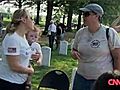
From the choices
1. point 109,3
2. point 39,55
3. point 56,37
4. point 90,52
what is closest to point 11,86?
point 39,55

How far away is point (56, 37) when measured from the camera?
2505 centimetres

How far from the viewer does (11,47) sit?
4.96 m

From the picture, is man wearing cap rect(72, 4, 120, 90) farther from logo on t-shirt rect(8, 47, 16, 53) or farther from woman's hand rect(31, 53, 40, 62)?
logo on t-shirt rect(8, 47, 16, 53)

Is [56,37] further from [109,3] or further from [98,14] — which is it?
[98,14]

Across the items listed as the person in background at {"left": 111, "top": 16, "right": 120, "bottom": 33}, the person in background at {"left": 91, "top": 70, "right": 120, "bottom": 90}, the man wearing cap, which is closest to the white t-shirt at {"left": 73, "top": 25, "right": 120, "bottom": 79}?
the man wearing cap

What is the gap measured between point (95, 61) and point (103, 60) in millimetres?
101

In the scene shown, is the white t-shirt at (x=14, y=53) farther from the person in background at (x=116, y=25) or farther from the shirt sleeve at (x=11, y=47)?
the person in background at (x=116, y=25)

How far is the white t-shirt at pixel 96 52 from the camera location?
17.8ft

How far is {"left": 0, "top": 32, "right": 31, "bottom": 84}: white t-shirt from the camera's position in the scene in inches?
195

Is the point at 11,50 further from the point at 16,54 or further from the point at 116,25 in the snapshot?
the point at 116,25

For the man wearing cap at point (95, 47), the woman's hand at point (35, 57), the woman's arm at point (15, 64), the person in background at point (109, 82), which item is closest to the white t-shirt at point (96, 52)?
the man wearing cap at point (95, 47)

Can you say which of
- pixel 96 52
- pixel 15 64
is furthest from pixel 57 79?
pixel 15 64

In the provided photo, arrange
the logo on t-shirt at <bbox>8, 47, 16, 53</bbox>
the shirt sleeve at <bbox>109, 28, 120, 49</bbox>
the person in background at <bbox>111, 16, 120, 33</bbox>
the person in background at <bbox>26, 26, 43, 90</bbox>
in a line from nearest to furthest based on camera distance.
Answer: the logo on t-shirt at <bbox>8, 47, 16, 53</bbox>
the shirt sleeve at <bbox>109, 28, 120, 49</bbox>
the person in background at <bbox>26, 26, 43, 90</bbox>
the person in background at <bbox>111, 16, 120, 33</bbox>

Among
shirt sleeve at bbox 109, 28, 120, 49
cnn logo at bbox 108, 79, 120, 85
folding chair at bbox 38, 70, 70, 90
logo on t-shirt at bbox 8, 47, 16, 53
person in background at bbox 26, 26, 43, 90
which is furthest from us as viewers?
folding chair at bbox 38, 70, 70, 90
